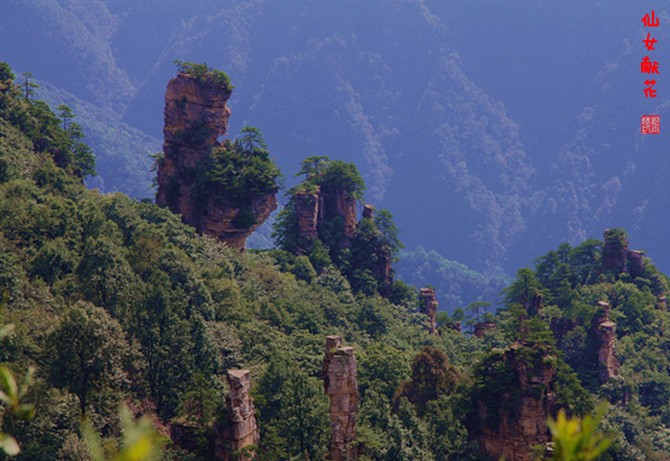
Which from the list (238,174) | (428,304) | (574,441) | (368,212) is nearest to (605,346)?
(428,304)

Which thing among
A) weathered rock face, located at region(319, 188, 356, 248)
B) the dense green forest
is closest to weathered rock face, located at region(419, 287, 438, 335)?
the dense green forest

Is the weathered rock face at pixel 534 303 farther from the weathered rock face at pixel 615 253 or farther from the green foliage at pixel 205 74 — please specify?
the green foliage at pixel 205 74

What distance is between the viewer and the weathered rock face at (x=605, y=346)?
60.5 meters

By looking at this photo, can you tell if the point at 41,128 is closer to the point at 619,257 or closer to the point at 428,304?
the point at 428,304

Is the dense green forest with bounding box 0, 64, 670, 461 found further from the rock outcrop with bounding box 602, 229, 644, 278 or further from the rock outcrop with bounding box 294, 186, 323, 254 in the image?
the rock outcrop with bounding box 602, 229, 644, 278

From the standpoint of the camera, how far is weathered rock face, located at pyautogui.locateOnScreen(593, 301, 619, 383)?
199ft

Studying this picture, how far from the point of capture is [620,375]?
61.0 metres

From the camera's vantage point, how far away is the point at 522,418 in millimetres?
42125

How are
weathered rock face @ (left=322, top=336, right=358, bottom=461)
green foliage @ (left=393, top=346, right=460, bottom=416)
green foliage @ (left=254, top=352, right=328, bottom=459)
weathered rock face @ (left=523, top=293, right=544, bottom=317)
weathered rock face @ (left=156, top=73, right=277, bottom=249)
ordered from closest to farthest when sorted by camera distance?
weathered rock face @ (left=322, top=336, right=358, bottom=461) → green foliage @ (left=254, top=352, right=328, bottom=459) → green foliage @ (left=393, top=346, right=460, bottom=416) → weathered rock face @ (left=156, top=73, right=277, bottom=249) → weathered rock face @ (left=523, top=293, right=544, bottom=317)

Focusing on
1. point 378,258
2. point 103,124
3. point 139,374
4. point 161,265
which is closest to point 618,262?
point 378,258

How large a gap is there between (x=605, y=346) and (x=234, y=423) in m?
31.1

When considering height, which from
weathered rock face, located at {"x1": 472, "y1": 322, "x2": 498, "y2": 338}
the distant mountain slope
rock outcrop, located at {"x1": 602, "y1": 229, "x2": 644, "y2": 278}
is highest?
the distant mountain slope

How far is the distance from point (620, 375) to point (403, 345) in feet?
38.7

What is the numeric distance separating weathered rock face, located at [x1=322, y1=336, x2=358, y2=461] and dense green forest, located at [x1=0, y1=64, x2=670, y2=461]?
0.65 m
